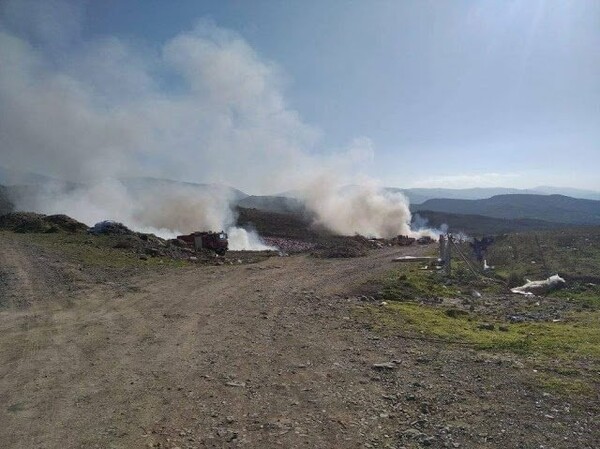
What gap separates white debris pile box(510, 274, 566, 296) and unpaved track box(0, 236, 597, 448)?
29.6 ft

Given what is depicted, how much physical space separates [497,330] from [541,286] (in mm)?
8698

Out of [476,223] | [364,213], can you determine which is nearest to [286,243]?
[364,213]

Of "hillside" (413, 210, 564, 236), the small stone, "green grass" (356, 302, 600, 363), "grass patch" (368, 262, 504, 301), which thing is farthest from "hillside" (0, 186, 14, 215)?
"hillside" (413, 210, 564, 236)

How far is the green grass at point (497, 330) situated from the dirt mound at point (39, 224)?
28828mm

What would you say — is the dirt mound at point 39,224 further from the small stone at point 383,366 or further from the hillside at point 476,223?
the hillside at point 476,223

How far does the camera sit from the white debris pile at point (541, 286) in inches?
739

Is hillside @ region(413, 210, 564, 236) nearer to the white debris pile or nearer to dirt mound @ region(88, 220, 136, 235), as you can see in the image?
dirt mound @ region(88, 220, 136, 235)

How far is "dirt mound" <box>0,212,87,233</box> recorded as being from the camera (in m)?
34.8

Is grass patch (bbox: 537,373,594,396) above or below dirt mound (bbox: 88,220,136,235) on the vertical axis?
below

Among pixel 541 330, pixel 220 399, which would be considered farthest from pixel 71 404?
pixel 541 330

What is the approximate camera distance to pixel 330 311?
44.8 feet

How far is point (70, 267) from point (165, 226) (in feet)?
115

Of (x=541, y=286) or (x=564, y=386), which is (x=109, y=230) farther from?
(x=564, y=386)

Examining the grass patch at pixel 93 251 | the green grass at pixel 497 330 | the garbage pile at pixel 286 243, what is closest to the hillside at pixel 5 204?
the garbage pile at pixel 286 243
